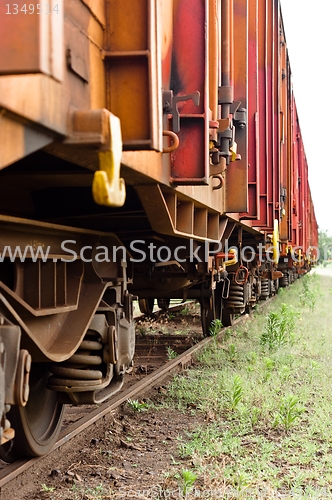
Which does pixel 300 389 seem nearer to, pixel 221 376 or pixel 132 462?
pixel 221 376

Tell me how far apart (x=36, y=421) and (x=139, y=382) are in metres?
2.46

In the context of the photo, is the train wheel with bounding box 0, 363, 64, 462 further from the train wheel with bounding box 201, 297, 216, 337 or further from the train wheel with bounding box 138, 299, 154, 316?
the train wheel with bounding box 138, 299, 154, 316

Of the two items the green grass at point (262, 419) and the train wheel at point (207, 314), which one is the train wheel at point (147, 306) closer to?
the train wheel at point (207, 314)

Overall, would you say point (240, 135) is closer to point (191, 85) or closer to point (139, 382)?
point (191, 85)

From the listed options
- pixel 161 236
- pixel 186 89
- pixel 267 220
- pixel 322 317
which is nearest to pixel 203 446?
pixel 161 236

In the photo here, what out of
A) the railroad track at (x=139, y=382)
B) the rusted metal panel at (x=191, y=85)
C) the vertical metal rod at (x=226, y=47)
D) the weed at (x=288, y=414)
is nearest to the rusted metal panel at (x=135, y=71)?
the rusted metal panel at (x=191, y=85)

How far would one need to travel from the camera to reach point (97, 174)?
182 cm

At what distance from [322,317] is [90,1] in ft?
43.2

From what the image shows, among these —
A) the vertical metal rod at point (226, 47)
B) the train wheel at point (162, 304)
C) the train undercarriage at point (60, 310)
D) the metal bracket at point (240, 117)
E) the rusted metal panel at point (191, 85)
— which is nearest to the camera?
the train undercarriage at point (60, 310)

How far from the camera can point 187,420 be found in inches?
218

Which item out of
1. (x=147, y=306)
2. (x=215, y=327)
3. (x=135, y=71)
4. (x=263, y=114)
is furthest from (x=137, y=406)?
(x=147, y=306)

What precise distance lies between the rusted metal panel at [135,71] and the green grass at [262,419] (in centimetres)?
240

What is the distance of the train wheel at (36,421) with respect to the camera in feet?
12.8

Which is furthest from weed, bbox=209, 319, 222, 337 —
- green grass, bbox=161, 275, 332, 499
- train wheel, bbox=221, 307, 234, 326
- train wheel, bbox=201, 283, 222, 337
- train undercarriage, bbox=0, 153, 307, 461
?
train undercarriage, bbox=0, 153, 307, 461
